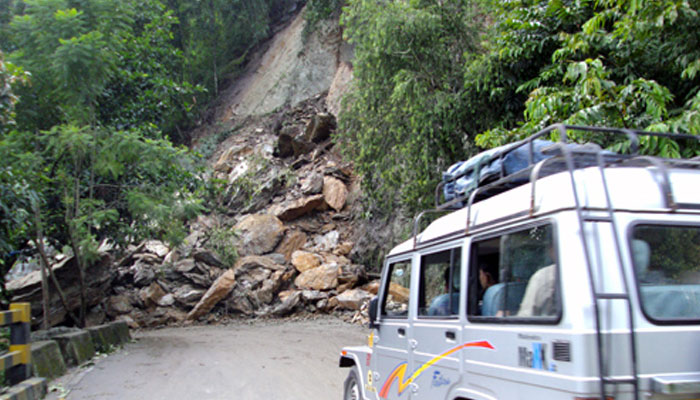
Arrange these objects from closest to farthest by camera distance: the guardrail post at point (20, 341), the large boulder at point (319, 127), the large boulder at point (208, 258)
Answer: the guardrail post at point (20, 341), the large boulder at point (208, 258), the large boulder at point (319, 127)

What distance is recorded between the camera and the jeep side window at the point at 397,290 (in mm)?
4801

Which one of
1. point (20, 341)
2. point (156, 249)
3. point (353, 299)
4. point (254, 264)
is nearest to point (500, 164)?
point (20, 341)

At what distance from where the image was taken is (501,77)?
10.5 meters

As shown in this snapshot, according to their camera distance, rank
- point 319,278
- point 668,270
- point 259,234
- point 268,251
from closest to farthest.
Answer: point 668,270 → point 319,278 → point 268,251 → point 259,234

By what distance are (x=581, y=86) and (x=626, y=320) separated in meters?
5.34

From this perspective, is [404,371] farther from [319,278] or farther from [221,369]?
[319,278]

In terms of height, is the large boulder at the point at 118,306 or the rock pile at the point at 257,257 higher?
the rock pile at the point at 257,257

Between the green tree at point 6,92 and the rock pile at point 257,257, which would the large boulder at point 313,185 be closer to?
the rock pile at point 257,257

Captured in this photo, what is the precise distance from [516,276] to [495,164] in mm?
1144

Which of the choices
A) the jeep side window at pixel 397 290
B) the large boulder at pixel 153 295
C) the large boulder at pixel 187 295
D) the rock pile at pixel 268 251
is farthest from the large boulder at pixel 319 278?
the jeep side window at pixel 397 290

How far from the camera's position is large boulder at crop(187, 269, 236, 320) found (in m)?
19.1

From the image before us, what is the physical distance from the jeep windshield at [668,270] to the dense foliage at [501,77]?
3561 millimetres

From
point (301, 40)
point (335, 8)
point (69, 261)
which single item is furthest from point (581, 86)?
point (301, 40)

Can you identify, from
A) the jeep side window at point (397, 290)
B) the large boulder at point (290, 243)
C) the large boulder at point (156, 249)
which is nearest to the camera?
the jeep side window at point (397, 290)
